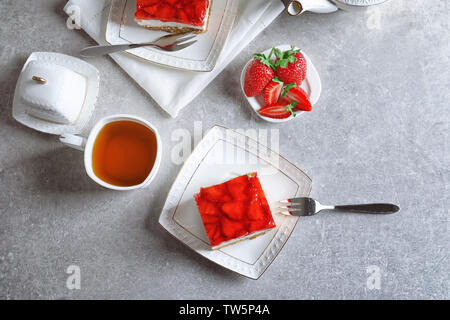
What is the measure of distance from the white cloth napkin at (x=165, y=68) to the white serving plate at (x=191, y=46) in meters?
0.03

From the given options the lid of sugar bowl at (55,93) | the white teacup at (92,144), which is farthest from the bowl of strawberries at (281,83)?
the lid of sugar bowl at (55,93)

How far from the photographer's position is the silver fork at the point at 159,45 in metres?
1.08

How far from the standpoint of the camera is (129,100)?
1162 millimetres

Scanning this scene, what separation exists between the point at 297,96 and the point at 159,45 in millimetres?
451

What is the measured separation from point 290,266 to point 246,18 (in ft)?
2.65

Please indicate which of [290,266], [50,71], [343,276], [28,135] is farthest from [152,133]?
[343,276]

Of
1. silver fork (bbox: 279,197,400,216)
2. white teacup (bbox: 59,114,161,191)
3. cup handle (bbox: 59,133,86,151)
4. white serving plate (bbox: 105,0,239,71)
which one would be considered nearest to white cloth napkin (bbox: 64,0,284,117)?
white serving plate (bbox: 105,0,239,71)

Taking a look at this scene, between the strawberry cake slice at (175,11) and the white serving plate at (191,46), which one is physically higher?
the strawberry cake slice at (175,11)

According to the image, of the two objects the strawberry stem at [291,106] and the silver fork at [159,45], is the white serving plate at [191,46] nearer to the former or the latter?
the silver fork at [159,45]

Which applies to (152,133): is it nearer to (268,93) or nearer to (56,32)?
(268,93)

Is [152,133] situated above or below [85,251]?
above

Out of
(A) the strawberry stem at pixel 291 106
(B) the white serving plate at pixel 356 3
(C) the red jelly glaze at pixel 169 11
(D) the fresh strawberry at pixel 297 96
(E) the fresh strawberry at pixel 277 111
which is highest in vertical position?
(B) the white serving plate at pixel 356 3

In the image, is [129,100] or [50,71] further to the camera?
[129,100]

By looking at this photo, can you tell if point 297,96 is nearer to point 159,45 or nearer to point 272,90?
point 272,90
